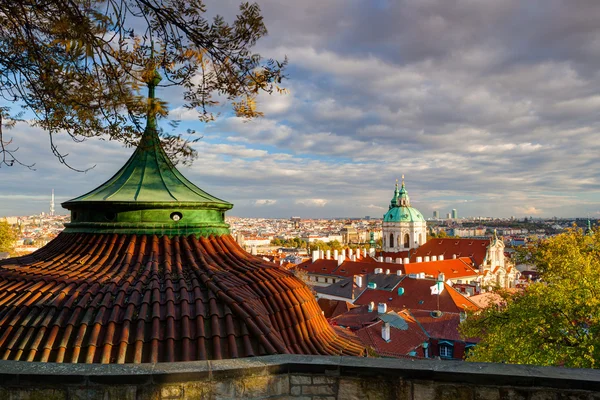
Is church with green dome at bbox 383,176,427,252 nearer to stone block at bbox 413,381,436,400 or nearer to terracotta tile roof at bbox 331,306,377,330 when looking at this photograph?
terracotta tile roof at bbox 331,306,377,330

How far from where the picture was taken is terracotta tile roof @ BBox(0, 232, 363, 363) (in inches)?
200

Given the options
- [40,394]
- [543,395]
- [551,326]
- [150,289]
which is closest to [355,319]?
[551,326]

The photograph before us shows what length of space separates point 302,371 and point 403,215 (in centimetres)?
9401

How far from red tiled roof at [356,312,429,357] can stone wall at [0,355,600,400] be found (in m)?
20.4

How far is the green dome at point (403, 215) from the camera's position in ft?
313

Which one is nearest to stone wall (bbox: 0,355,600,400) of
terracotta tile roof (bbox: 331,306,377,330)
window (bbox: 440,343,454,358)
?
window (bbox: 440,343,454,358)

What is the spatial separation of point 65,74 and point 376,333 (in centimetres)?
2268

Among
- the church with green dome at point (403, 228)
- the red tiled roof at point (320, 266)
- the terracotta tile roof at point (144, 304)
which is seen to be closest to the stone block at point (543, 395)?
the terracotta tile roof at point (144, 304)

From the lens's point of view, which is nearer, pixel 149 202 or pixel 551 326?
pixel 149 202

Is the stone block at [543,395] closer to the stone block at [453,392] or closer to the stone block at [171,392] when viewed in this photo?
the stone block at [453,392]

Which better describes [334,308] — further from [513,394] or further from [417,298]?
[513,394]

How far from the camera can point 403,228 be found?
95.5m

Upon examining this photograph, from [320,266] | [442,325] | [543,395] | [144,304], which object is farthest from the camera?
[320,266]

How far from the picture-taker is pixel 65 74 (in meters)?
5.82
